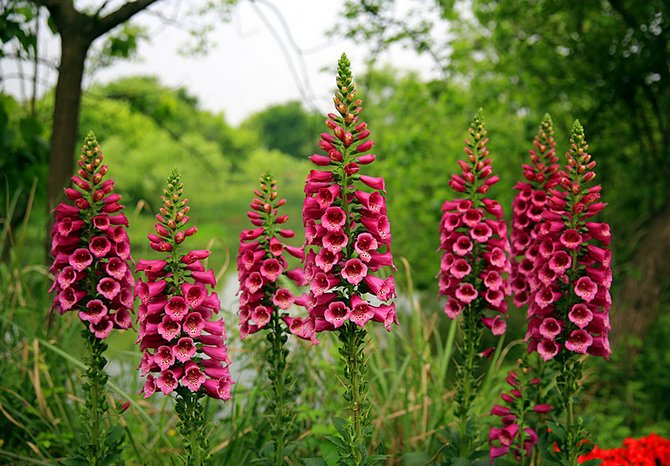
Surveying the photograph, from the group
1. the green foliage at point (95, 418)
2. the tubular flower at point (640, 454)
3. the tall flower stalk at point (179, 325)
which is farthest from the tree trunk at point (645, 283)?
the green foliage at point (95, 418)

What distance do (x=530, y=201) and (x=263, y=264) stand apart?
65.6 inches

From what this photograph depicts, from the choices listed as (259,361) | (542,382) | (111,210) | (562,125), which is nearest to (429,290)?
(562,125)

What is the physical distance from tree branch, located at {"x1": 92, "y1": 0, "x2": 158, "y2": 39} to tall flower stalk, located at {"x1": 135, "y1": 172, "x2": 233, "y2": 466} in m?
3.29

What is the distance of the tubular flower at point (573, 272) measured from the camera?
342 cm

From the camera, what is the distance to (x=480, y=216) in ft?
11.9

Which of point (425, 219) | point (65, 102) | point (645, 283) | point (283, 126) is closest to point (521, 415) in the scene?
point (65, 102)

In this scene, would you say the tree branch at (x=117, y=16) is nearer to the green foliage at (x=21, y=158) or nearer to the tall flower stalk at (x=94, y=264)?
the green foliage at (x=21, y=158)

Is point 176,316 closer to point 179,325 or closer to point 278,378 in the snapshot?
point 179,325

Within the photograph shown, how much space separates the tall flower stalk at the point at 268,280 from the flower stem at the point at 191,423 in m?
0.44

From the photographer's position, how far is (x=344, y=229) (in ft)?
10.1

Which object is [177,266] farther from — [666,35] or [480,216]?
[666,35]

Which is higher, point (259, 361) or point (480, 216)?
point (480, 216)

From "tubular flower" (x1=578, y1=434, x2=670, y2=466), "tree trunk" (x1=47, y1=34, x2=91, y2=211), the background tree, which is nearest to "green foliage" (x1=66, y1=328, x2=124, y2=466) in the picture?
"tree trunk" (x1=47, y1=34, x2=91, y2=211)

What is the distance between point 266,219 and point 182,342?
81 centimetres
